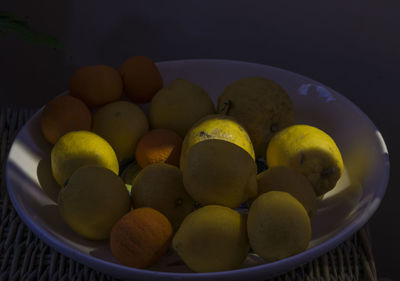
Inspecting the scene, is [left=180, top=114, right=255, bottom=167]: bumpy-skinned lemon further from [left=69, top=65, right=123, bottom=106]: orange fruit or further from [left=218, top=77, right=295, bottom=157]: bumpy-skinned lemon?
[left=69, top=65, right=123, bottom=106]: orange fruit

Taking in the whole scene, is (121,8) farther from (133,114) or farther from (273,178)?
(273,178)

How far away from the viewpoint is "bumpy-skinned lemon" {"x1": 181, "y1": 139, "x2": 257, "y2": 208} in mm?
590

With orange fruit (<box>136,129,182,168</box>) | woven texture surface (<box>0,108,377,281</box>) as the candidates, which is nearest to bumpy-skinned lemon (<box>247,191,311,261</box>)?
woven texture surface (<box>0,108,377,281</box>)

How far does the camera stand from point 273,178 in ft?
2.06

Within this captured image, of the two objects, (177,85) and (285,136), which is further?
(177,85)

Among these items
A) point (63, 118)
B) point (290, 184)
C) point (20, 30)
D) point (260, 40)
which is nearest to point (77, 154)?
point (63, 118)

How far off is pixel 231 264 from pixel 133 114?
381 mm

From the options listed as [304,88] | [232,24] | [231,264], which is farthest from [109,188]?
[232,24]

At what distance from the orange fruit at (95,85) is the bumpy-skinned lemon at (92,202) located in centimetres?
25

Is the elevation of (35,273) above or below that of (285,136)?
below

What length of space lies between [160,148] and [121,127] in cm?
10

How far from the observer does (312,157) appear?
0.68 meters

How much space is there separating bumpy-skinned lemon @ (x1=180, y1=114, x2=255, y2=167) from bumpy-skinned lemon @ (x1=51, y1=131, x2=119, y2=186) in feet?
0.41

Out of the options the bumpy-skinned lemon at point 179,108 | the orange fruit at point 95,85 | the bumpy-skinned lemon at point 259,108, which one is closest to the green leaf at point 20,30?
the orange fruit at point 95,85
